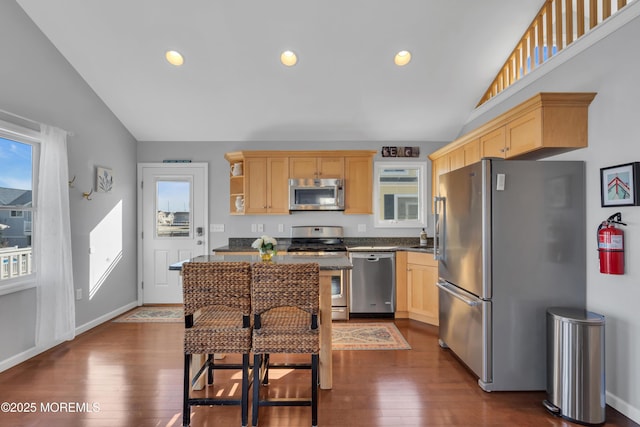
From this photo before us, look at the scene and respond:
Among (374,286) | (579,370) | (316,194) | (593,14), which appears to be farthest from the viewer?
(316,194)

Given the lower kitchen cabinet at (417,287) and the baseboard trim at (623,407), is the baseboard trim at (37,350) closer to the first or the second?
the lower kitchen cabinet at (417,287)

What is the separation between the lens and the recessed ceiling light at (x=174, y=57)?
3610mm

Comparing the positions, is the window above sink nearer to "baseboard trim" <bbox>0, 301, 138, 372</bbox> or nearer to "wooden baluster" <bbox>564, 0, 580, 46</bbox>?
"wooden baluster" <bbox>564, 0, 580, 46</bbox>

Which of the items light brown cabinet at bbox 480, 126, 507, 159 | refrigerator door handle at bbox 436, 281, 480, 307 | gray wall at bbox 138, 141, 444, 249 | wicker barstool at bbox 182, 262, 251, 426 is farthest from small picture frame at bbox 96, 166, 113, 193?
light brown cabinet at bbox 480, 126, 507, 159

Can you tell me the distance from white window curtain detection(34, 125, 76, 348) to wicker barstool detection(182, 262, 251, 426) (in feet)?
6.77

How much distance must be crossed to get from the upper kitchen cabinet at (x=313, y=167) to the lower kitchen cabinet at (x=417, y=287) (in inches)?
56.1

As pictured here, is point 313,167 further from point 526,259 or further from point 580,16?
point 580,16

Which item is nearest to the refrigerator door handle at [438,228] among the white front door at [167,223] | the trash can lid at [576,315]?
the trash can lid at [576,315]

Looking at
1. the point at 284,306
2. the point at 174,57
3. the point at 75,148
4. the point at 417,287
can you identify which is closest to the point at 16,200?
the point at 75,148

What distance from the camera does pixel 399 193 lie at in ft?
16.3

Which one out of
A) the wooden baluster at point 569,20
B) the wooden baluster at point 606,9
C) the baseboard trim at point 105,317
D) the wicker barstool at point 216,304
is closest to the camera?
the wicker barstool at point 216,304

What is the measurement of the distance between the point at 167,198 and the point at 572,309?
15.9 feet

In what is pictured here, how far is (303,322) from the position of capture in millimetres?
2178

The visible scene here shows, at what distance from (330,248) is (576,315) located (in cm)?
272
